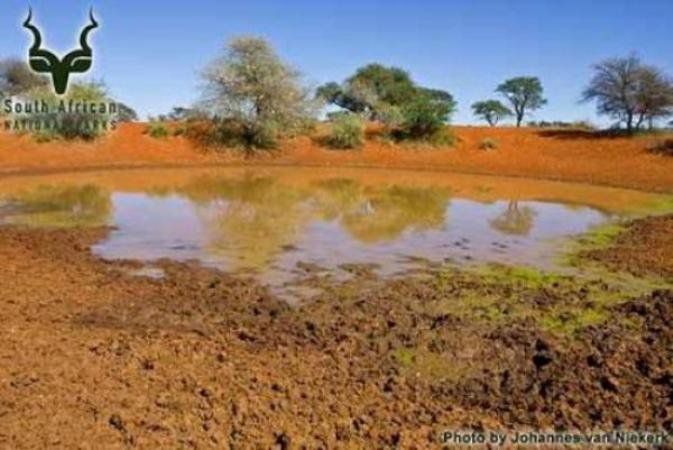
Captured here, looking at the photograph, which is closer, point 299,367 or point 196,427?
point 196,427

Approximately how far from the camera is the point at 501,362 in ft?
21.9

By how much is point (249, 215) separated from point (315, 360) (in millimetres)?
9996

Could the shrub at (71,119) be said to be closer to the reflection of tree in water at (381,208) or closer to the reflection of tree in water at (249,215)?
the reflection of tree in water at (249,215)

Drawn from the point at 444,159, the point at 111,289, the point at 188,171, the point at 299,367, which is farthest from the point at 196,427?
the point at 444,159

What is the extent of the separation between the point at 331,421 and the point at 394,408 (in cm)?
58

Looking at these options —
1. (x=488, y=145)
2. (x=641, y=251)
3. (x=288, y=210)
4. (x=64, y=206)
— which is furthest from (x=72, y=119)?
(x=641, y=251)

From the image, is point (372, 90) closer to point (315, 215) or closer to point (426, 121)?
point (426, 121)

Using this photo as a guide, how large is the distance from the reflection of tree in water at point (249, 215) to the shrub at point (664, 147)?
18.2 metres

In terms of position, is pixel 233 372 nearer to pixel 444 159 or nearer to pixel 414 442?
pixel 414 442

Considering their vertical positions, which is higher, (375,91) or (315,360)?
(375,91)

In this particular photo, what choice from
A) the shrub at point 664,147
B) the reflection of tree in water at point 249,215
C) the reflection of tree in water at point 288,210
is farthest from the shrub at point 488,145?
the reflection of tree in water at point 249,215

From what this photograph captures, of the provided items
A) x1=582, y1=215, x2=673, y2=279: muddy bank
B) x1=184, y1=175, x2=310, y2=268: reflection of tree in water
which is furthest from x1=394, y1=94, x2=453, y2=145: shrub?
x1=582, y1=215, x2=673, y2=279: muddy bank

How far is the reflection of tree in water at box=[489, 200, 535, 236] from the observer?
15172 millimetres

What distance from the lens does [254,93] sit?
1304 inches
